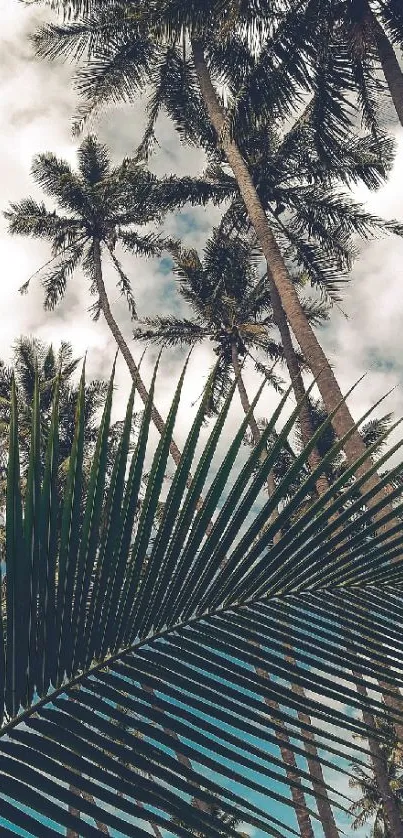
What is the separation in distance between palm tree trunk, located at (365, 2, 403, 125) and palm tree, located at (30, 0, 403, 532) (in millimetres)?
1188

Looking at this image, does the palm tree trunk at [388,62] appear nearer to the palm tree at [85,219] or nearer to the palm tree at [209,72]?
the palm tree at [209,72]

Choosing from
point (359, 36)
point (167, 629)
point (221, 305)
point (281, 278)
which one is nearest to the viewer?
point (167, 629)

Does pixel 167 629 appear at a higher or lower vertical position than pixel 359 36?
lower

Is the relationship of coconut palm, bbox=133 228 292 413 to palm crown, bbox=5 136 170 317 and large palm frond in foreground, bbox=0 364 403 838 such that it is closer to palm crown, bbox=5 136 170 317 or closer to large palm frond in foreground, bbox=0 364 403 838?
palm crown, bbox=5 136 170 317

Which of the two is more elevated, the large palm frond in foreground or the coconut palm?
the coconut palm

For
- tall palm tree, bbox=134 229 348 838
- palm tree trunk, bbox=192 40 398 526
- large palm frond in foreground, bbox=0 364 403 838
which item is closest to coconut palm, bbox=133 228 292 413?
tall palm tree, bbox=134 229 348 838

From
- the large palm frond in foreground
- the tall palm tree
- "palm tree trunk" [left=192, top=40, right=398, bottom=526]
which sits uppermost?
the tall palm tree

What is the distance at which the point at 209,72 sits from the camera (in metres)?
14.4

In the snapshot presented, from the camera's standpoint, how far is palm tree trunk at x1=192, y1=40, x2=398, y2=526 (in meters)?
10.2

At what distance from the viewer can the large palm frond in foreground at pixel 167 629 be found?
111cm

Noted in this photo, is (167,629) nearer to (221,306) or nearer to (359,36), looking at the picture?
(359,36)

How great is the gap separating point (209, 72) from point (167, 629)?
49.3 ft

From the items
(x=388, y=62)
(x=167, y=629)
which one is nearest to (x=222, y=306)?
(x=388, y=62)

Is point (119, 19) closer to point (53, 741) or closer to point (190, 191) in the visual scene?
point (190, 191)
